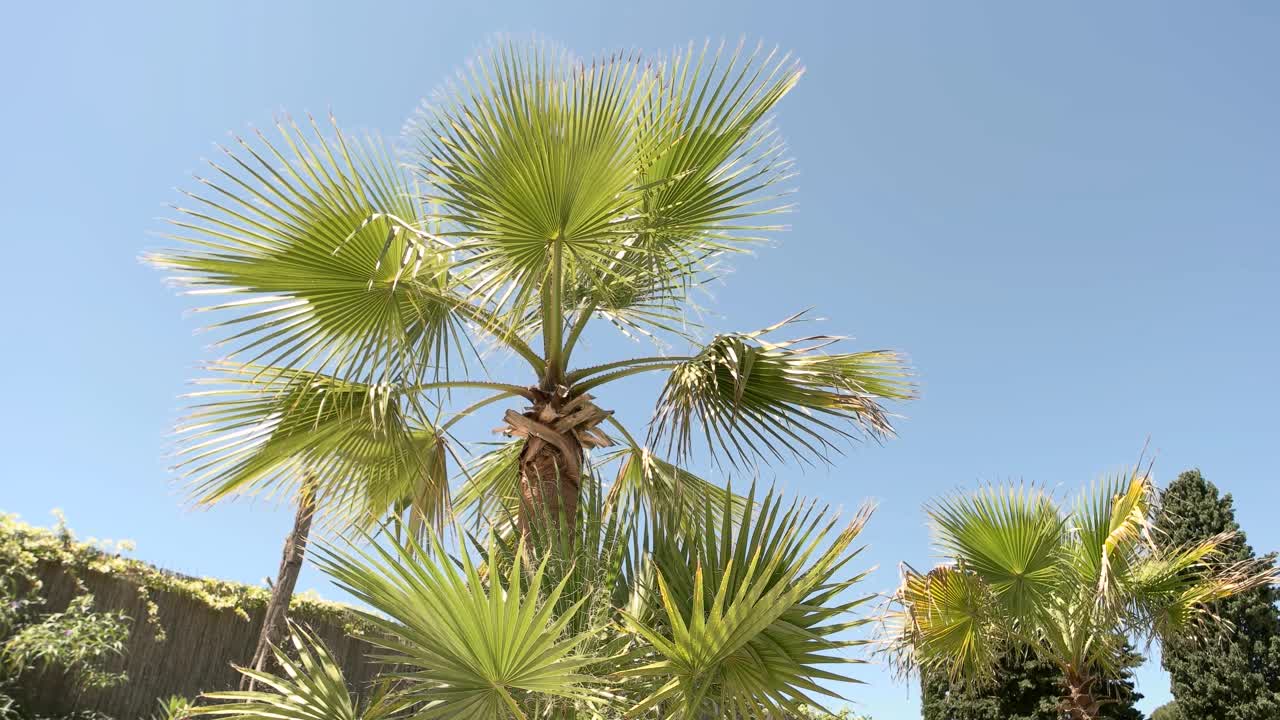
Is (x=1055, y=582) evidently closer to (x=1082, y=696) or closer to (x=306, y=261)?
(x=1082, y=696)

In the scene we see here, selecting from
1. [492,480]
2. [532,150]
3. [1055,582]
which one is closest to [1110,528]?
[1055,582]

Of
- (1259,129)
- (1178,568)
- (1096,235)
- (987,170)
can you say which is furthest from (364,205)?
(1259,129)

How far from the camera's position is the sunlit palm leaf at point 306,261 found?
13.3ft

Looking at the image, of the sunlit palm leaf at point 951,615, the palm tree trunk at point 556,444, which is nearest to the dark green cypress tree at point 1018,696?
the sunlit palm leaf at point 951,615

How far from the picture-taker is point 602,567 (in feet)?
10.0

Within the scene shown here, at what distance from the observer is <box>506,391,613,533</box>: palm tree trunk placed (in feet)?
12.8

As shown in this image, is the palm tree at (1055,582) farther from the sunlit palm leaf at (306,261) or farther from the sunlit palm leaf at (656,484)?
the sunlit palm leaf at (306,261)

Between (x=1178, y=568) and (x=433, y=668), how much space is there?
7.33 meters

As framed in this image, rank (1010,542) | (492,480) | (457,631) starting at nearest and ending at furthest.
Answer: (457,631) < (492,480) < (1010,542)

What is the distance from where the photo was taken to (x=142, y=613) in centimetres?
644

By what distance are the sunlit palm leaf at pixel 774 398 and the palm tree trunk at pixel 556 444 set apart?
457 millimetres

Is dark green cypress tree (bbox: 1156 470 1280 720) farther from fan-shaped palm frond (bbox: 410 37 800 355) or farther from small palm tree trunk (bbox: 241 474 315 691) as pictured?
small palm tree trunk (bbox: 241 474 315 691)

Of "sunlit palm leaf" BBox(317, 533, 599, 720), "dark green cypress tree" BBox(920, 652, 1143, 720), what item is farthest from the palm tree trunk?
"dark green cypress tree" BBox(920, 652, 1143, 720)

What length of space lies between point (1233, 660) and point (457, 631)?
12393 mm
